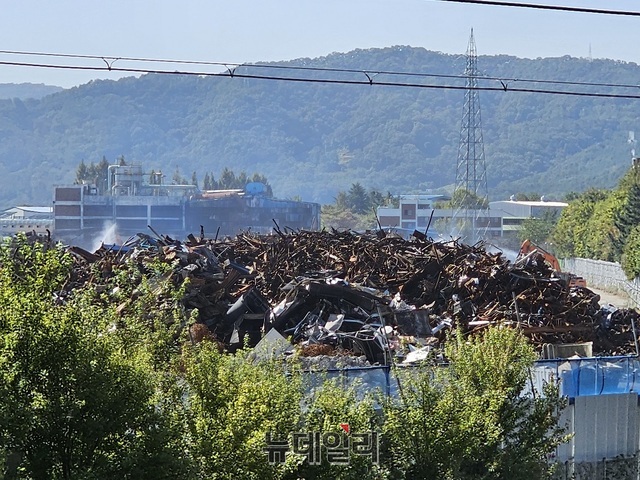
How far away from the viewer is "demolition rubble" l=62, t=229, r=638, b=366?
20719 mm

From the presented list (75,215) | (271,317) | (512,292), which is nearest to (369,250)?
(512,292)

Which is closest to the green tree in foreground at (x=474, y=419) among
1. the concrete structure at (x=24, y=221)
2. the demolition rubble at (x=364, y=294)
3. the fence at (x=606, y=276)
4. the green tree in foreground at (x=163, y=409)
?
the green tree in foreground at (x=163, y=409)

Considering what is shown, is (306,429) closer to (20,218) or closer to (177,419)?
(177,419)

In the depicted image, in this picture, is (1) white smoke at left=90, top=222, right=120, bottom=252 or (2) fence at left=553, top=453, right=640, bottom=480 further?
(1) white smoke at left=90, top=222, right=120, bottom=252

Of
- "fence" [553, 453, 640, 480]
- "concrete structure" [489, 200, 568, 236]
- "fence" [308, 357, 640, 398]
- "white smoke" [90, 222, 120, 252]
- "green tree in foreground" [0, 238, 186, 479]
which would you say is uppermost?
"concrete structure" [489, 200, 568, 236]

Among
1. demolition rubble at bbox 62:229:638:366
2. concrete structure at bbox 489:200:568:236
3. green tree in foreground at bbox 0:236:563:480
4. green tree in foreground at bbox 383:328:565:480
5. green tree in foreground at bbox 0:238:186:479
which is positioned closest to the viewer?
green tree in foreground at bbox 0:238:186:479

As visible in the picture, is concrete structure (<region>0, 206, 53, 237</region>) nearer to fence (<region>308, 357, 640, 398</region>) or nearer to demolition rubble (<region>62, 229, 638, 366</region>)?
demolition rubble (<region>62, 229, 638, 366</region>)

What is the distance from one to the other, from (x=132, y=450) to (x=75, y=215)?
135182 millimetres

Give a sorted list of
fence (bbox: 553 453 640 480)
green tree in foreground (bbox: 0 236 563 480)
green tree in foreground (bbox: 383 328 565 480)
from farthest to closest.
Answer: fence (bbox: 553 453 640 480) → green tree in foreground (bbox: 383 328 565 480) → green tree in foreground (bbox: 0 236 563 480)

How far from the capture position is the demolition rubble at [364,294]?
20719 millimetres

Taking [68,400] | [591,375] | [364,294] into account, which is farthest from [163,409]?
[364,294]

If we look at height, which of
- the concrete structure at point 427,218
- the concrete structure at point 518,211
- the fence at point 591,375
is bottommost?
the fence at point 591,375

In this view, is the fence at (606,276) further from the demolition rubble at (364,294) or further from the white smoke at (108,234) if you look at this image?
the white smoke at (108,234)

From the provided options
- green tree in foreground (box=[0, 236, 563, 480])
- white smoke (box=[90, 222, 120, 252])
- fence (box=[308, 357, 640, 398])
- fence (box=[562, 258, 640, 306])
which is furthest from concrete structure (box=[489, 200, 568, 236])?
green tree in foreground (box=[0, 236, 563, 480])
